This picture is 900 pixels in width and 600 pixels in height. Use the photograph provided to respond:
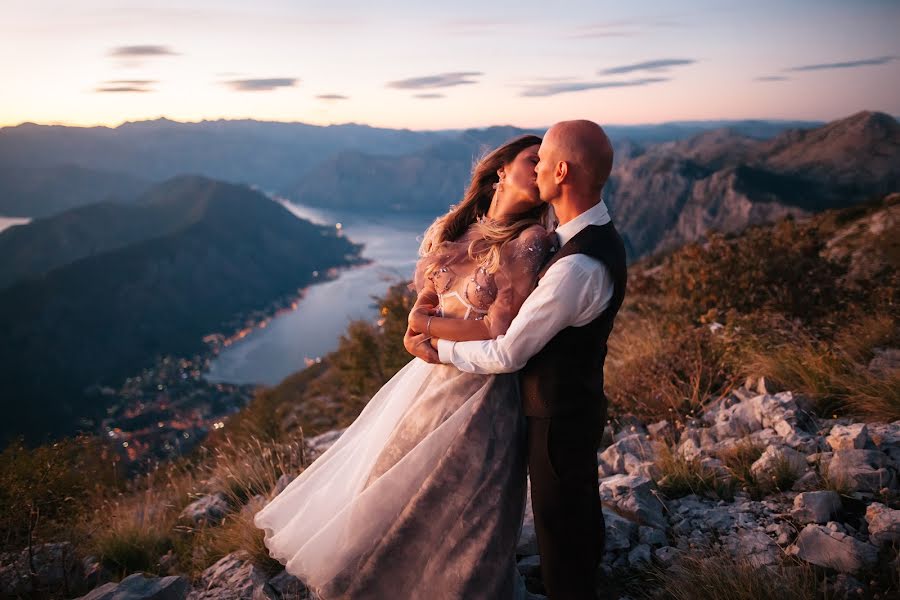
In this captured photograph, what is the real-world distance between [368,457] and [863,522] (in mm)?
3173

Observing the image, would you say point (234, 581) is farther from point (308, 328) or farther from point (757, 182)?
point (757, 182)

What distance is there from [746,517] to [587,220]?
2.78 m

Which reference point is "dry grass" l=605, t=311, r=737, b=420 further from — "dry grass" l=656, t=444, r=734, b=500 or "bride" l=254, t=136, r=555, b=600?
"bride" l=254, t=136, r=555, b=600

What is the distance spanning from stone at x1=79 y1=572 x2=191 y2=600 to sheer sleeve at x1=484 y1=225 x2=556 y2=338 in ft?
10.3

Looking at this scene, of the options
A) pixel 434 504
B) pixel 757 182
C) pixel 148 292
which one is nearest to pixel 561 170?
pixel 434 504

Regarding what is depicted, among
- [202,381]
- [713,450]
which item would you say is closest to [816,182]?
[202,381]

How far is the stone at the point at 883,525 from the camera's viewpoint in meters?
3.04

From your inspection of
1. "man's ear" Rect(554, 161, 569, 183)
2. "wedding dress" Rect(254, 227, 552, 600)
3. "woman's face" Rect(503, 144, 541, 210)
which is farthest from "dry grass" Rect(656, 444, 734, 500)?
"man's ear" Rect(554, 161, 569, 183)

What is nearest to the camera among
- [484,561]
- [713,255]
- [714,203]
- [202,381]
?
[484,561]

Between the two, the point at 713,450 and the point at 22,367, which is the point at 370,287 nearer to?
the point at 22,367

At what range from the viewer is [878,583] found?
2758 mm

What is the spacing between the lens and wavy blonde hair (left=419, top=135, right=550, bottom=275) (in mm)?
2699

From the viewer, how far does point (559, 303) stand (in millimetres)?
2201

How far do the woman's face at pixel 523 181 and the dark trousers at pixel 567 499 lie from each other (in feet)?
3.79
